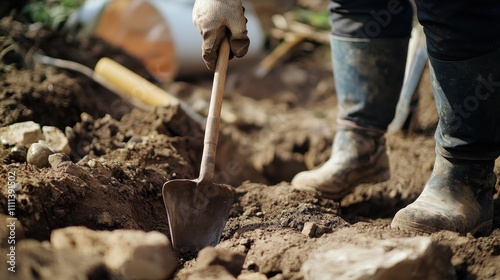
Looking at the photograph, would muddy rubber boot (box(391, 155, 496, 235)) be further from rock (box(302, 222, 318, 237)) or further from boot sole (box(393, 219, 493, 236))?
rock (box(302, 222, 318, 237))

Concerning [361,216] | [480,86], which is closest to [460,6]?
[480,86]

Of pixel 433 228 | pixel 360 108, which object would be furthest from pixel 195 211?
pixel 360 108

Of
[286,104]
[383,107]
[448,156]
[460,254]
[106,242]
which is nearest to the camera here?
[106,242]

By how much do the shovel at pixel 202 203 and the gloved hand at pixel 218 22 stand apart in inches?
4.5

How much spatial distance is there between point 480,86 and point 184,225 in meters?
1.07

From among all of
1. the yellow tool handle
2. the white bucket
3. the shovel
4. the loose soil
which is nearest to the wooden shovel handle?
the shovel

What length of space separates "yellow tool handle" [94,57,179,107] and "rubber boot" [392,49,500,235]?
1791 millimetres

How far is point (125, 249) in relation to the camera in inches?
60.0

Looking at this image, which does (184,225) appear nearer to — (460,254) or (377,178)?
(460,254)

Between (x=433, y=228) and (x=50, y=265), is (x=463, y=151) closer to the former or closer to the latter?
(x=433, y=228)

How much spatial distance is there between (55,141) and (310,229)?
1.16m

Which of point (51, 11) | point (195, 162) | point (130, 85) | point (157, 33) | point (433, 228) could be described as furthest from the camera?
point (157, 33)

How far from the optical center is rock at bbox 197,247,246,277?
5.42 feet

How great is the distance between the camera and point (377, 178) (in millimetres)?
2658
